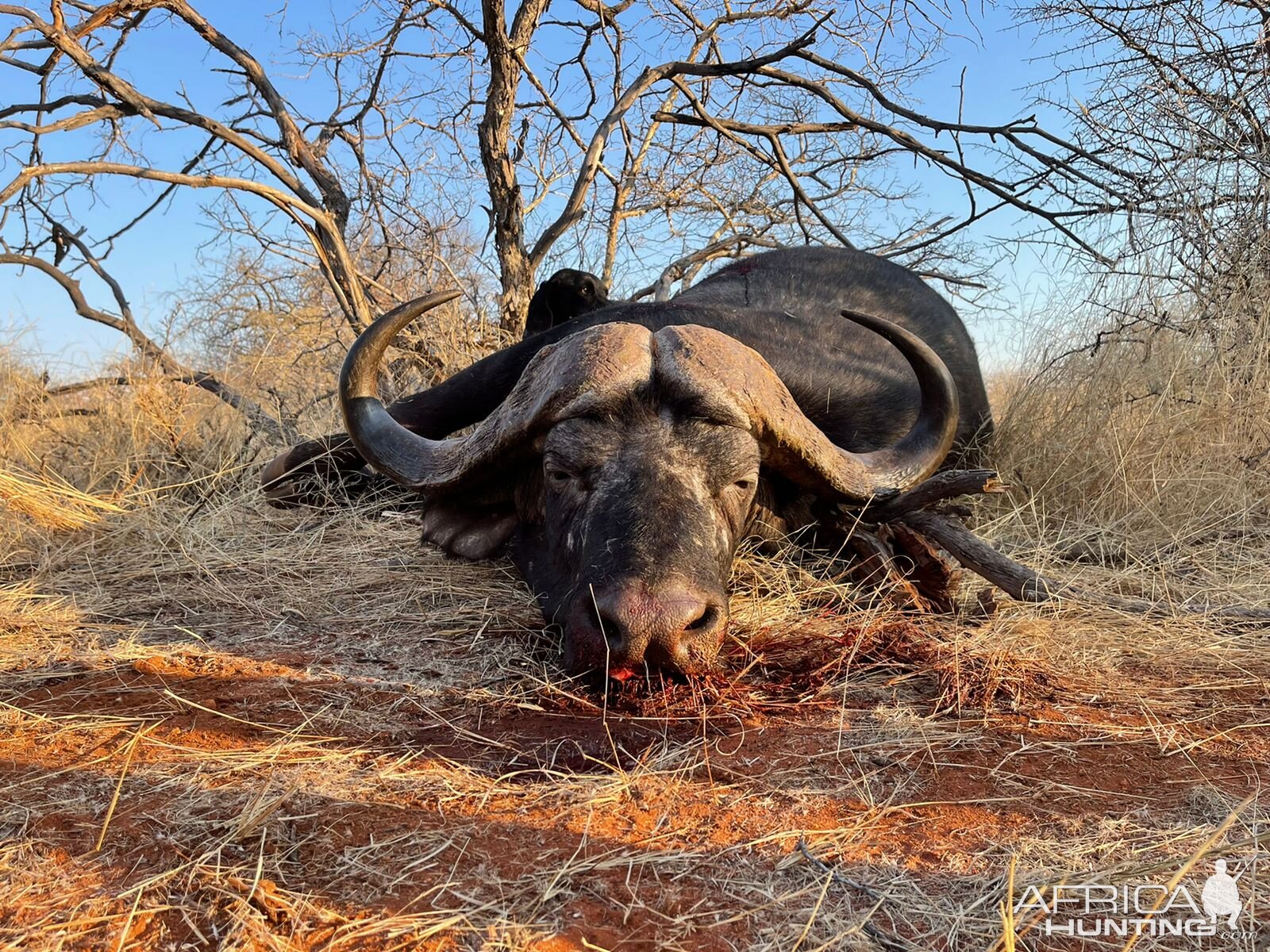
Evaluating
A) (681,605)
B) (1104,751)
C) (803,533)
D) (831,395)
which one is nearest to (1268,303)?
(831,395)

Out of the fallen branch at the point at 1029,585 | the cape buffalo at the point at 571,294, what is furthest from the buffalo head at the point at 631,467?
the cape buffalo at the point at 571,294

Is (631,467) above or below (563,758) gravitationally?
above

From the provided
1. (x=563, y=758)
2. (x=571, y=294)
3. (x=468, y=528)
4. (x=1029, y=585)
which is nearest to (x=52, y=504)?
(x=468, y=528)

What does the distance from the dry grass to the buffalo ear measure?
0.37 feet

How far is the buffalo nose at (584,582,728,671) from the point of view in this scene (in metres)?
2.12

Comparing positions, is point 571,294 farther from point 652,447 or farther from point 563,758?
point 563,758

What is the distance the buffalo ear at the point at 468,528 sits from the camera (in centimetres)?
338

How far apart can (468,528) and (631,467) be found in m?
1.07

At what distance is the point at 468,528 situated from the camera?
3.42 m

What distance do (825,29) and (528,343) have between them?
447 cm

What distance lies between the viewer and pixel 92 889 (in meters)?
1.33

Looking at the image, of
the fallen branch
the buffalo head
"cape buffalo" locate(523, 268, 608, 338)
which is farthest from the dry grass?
"cape buffalo" locate(523, 268, 608, 338)

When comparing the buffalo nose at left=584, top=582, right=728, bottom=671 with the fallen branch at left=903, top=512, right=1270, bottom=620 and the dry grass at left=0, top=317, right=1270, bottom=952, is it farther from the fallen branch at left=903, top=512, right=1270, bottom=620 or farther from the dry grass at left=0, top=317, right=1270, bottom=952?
the fallen branch at left=903, top=512, right=1270, bottom=620

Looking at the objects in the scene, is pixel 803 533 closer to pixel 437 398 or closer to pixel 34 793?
pixel 437 398
